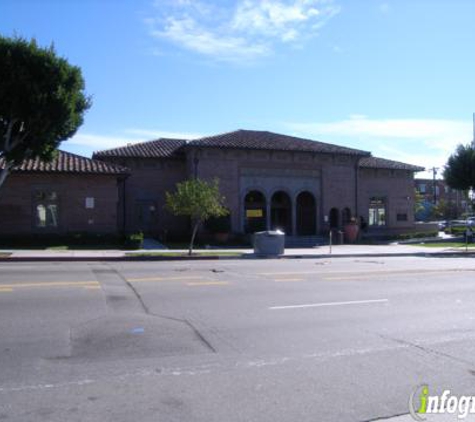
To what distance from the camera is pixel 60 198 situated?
104 ft

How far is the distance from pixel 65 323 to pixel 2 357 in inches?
73.3

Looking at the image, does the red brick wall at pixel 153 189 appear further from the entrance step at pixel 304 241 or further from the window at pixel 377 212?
the window at pixel 377 212

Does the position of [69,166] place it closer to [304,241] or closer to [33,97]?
[33,97]

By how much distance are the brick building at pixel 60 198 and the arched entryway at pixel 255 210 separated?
874 centimetres

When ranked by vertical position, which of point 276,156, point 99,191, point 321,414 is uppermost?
point 276,156

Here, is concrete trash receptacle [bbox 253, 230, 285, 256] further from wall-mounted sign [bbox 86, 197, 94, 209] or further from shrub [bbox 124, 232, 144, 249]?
wall-mounted sign [bbox 86, 197, 94, 209]

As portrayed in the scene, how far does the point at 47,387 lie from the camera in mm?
5320

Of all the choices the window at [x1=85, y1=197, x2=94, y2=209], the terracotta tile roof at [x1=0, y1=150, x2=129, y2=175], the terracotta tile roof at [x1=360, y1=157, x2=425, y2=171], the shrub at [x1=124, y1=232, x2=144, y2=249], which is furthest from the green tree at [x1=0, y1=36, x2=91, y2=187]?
the terracotta tile roof at [x1=360, y1=157, x2=425, y2=171]

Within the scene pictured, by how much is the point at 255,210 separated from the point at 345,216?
7.54 meters

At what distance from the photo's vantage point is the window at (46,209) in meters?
31.5

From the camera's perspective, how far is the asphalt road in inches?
194

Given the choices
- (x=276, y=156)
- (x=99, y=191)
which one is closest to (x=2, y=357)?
(x=99, y=191)

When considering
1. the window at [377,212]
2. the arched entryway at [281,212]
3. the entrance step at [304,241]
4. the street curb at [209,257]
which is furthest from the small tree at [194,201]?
the window at [377,212]

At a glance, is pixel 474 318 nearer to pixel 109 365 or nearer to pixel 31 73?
pixel 109 365
